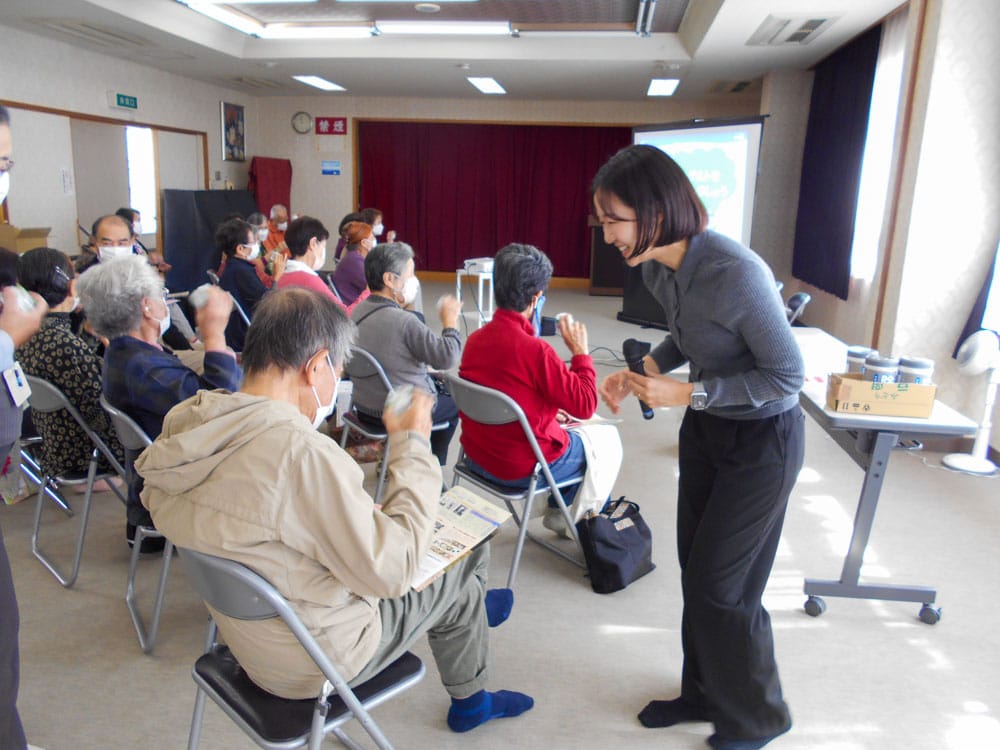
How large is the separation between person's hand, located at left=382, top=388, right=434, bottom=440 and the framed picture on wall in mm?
8826

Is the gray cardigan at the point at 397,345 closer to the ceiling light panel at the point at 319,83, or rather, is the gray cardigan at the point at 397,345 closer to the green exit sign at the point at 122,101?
the green exit sign at the point at 122,101

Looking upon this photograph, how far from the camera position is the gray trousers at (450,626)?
4.38 feet

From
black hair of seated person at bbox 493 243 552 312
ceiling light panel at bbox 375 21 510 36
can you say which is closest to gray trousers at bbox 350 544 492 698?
black hair of seated person at bbox 493 243 552 312

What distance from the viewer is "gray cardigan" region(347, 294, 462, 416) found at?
2697 millimetres

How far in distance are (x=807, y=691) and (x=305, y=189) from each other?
31.8 ft

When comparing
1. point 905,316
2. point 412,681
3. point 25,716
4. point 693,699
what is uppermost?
point 905,316

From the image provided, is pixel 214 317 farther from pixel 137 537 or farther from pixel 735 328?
pixel 735 328

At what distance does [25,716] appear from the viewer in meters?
1.75

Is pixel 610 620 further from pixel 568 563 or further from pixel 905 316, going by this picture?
pixel 905 316

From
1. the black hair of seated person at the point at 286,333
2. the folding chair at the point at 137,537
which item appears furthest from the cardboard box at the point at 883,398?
the folding chair at the point at 137,537

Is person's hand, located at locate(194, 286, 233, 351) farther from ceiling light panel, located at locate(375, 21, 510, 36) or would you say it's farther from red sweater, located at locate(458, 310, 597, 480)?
ceiling light panel, located at locate(375, 21, 510, 36)

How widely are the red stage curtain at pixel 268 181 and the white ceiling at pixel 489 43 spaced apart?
125cm

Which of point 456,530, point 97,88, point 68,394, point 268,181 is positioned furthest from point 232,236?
point 268,181

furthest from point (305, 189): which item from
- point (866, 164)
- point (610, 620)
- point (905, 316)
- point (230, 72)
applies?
point (610, 620)
